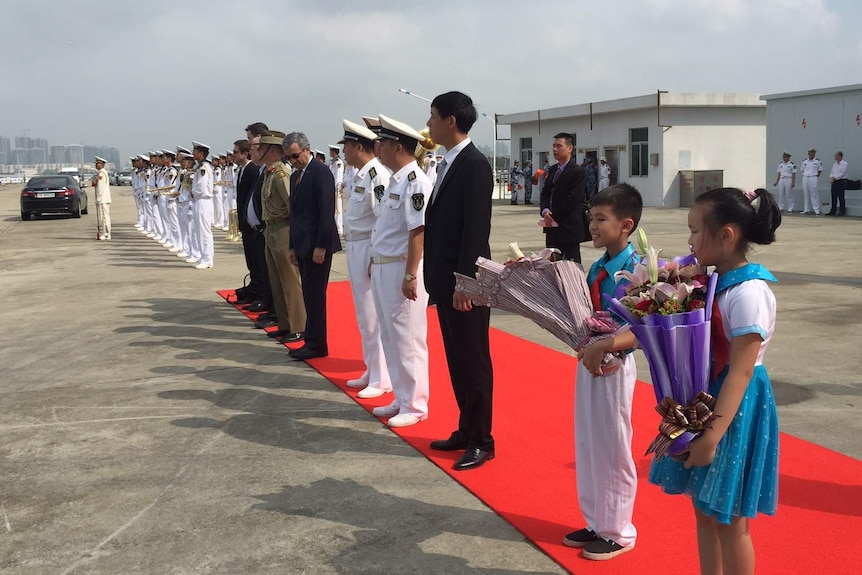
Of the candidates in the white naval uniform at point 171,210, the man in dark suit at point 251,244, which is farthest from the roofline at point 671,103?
the man in dark suit at point 251,244

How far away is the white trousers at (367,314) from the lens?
6098mm

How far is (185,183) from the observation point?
1513 centimetres

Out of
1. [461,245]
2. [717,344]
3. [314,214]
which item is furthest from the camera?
[314,214]

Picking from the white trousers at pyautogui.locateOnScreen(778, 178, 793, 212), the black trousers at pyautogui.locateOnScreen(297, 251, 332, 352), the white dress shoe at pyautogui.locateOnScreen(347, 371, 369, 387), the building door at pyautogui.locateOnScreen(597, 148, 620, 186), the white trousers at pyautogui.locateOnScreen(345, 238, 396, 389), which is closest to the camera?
the white trousers at pyautogui.locateOnScreen(345, 238, 396, 389)

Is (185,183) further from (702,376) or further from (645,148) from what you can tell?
(645,148)

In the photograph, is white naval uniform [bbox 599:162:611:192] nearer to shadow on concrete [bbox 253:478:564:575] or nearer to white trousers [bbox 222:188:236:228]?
white trousers [bbox 222:188:236:228]

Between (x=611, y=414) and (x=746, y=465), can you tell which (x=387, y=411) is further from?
(x=746, y=465)

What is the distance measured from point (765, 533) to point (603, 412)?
0.94m

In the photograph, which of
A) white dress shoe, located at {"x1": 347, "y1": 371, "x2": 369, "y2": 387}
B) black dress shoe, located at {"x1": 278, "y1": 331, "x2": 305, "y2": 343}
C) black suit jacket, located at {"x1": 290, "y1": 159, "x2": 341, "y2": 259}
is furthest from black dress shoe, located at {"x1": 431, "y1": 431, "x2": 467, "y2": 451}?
black dress shoe, located at {"x1": 278, "y1": 331, "x2": 305, "y2": 343}

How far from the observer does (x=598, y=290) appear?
11.1 ft

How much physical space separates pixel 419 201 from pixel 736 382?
2927mm

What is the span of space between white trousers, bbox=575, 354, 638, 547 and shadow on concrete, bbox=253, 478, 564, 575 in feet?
1.43

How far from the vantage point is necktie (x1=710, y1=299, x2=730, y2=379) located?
2438mm

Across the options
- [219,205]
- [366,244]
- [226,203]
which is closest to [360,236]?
[366,244]
